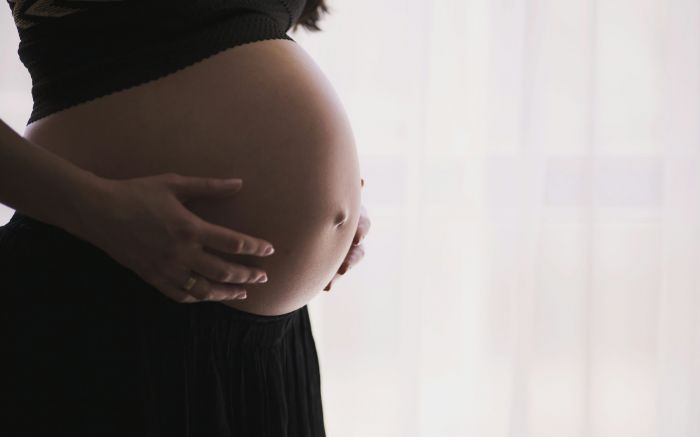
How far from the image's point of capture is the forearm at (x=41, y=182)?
523 mm

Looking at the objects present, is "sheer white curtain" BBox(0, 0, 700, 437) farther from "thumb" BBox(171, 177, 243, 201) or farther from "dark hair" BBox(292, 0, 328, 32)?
"thumb" BBox(171, 177, 243, 201)

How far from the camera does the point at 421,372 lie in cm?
159

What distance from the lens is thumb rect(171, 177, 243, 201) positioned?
1.85ft

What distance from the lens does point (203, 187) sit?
1.90 ft

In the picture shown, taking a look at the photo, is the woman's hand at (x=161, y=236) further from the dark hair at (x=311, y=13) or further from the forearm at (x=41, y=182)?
the dark hair at (x=311, y=13)

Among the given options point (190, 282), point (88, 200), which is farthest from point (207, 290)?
point (88, 200)

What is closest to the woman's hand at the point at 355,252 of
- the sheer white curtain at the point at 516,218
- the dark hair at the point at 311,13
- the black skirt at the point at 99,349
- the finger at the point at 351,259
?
the finger at the point at 351,259

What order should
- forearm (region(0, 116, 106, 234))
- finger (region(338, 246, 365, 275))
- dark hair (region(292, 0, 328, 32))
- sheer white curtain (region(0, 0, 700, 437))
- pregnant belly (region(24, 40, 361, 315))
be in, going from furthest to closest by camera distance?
sheer white curtain (region(0, 0, 700, 437)), dark hair (region(292, 0, 328, 32)), finger (region(338, 246, 365, 275)), pregnant belly (region(24, 40, 361, 315)), forearm (region(0, 116, 106, 234))

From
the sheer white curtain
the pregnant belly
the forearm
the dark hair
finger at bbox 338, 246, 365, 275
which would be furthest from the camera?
the sheer white curtain

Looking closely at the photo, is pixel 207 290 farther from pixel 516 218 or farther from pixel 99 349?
pixel 516 218

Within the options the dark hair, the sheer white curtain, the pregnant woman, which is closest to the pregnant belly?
the pregnant woman

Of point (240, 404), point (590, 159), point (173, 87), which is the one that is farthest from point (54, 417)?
point (590, 159)

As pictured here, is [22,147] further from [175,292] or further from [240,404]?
[240,404]

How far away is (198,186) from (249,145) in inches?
3.5
